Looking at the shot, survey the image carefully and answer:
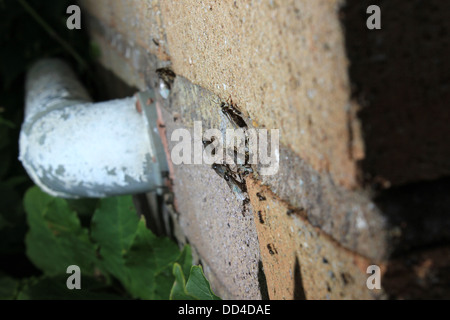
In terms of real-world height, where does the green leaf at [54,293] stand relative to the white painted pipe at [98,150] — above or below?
below

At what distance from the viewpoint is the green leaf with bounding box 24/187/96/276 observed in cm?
131

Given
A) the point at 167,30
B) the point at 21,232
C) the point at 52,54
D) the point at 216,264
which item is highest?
the point at 52,54

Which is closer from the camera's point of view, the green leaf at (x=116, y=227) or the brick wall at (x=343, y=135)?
the brick wall at (x=343, y=135)

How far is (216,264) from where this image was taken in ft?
2.77

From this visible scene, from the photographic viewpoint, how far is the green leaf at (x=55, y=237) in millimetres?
1310

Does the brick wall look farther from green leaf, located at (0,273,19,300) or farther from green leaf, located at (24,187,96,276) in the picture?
green leaf, located at (0,273,19,300)

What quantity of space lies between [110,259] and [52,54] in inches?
44.0


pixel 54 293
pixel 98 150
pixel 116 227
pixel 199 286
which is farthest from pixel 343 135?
pixel 54 293

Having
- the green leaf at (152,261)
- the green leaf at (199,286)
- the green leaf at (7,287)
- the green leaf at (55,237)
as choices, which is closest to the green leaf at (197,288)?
the green leaf at (199,286)

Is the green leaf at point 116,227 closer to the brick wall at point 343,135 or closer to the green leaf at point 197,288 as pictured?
the green leaf at point 197,288

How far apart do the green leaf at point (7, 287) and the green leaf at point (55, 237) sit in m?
0.10

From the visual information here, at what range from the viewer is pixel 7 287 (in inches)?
59.2
